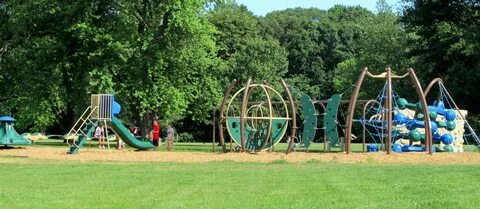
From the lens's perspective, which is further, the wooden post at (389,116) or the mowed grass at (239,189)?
the wooden post at (389,116)

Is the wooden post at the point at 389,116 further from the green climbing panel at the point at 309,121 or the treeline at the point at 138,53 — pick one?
the treeline at the point at 138,53

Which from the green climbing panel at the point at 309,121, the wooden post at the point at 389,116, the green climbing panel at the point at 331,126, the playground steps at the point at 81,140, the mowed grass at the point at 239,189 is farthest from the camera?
the green climbing panel at the point at 331,126

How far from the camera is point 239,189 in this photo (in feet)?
39.2

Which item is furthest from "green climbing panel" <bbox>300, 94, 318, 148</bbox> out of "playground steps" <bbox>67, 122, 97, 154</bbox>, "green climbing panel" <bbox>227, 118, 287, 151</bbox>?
"playground steps" <bbox>67, 122, 97, 154</bbox>

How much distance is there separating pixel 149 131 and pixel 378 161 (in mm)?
22803

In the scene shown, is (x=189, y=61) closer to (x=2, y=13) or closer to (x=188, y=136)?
(x=2, y=13)

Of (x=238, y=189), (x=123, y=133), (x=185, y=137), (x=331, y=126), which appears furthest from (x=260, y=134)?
(x=185, y=137)

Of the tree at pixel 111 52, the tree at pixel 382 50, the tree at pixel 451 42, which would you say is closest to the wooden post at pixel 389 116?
the tree at pixel 111 52

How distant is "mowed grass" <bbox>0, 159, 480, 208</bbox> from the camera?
386 inches

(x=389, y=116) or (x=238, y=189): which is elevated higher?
(x=389, y=116)

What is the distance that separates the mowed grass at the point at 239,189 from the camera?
981 centimetres

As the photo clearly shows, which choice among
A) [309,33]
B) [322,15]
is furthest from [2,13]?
[322,15]

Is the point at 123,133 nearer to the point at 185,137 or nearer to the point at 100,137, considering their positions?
the point at 100,137

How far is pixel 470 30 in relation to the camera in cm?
4059
